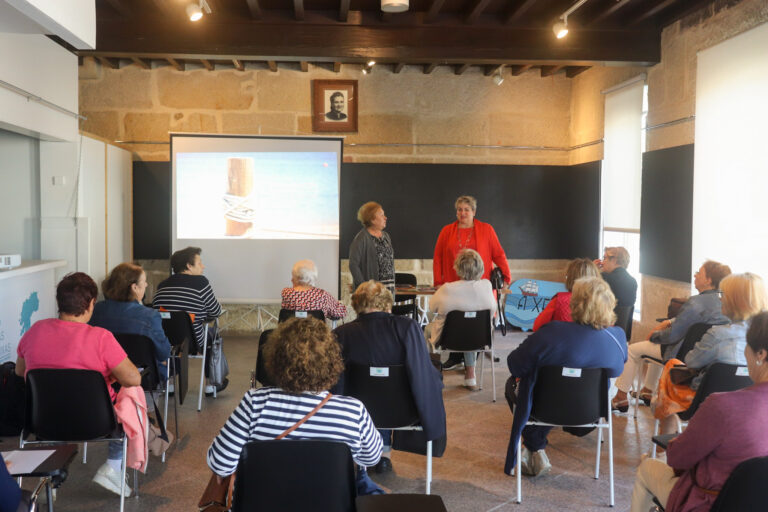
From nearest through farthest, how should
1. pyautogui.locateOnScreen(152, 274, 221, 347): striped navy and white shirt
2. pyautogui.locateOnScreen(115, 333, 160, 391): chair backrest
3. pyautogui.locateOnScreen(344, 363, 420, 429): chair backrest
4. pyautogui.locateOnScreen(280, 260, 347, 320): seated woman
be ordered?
pyautogui.locateOnScreen(344, 363, 420, 429): chair backrest → pyautogui.locateOnScreen(115, 333, 160, 391): chair backrest → pyautogui.locateOnScreen(280, 260, 347, 320): seated woman → pyautogui.locateOnScreen(152, 274, 221, 347): striped navy and white shirt

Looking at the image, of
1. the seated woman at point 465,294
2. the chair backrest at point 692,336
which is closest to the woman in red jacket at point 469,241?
the seated woman at point 465,294

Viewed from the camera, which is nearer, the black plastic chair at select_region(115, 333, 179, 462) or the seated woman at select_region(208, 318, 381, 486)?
the seated woman at select_region(208, 318, 381, 486)

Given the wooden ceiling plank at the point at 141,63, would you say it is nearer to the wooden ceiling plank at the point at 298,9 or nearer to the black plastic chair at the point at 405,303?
the wooden ceiling plank at the point at 298,9

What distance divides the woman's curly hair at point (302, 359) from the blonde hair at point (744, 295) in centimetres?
219

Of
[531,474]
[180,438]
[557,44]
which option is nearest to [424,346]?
[531,474]

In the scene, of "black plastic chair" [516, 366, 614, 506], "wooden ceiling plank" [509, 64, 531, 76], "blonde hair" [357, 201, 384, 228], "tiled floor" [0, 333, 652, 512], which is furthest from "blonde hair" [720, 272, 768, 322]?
"wooden ceiling plank" [509, 64, 531, 76]

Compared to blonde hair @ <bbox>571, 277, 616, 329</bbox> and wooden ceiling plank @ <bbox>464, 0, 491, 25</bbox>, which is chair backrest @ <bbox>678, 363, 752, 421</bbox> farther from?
wooden ceiling plank @ <bbox>464, 0, 491, 25</bbox>

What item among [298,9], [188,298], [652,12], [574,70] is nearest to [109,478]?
[188,298]

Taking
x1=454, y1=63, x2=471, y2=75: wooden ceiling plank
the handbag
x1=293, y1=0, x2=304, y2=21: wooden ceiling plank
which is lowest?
the handbag

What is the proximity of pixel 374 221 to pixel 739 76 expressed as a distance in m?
3.06

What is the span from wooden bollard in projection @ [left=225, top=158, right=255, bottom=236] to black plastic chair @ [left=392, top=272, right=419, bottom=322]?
6.18ft

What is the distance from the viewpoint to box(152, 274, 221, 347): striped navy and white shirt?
15.7 feet

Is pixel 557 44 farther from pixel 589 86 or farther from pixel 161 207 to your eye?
pixel 161 207

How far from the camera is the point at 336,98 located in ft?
26.2
